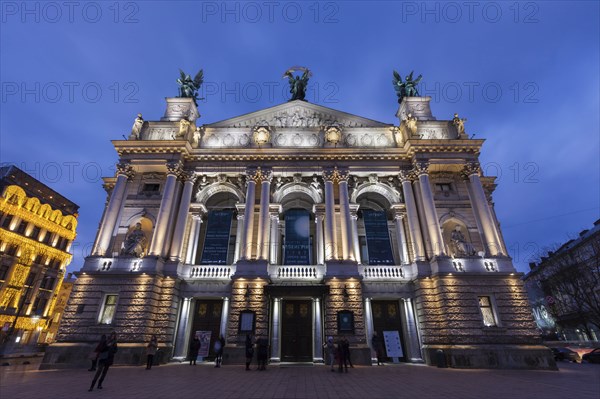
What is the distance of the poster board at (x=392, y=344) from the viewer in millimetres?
21234

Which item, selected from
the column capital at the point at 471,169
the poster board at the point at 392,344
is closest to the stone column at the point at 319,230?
the poster board at the point at 392,344

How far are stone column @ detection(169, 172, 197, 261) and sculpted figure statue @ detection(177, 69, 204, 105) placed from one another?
9976mm

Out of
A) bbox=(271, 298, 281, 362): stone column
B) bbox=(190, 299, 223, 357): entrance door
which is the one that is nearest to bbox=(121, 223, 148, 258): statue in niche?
bbox=(190, 299, 223, 357): entrance door

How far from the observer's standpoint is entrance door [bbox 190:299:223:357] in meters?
23.4

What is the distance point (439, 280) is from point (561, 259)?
26.2 meters

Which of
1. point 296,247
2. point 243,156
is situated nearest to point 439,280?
point 296,247

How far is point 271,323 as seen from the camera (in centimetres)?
2289

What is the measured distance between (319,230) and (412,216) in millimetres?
8035

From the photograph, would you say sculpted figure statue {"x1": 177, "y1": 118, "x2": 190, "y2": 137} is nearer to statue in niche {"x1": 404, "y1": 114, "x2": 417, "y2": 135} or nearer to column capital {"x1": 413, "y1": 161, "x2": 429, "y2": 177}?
statue in niche {"x1": 404, "y1": 114, "x2": 417, "y2": 135}

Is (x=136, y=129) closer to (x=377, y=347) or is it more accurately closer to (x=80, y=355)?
(x=80, y=355)

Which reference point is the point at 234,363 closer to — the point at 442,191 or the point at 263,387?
the point at 263,387

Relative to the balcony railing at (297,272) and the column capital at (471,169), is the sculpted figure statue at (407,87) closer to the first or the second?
the column capital at (471,169)

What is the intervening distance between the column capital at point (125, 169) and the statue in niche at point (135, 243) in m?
5.21

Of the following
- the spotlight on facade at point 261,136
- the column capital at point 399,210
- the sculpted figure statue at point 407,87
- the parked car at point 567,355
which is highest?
the sculpted figure statue at point 407,87
